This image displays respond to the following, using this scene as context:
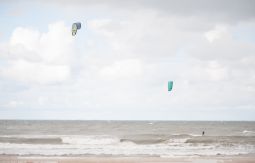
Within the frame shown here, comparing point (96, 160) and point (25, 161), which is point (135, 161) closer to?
point (96, 160)

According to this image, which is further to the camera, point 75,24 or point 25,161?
point 75,24

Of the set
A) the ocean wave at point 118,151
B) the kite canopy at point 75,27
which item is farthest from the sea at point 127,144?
the kite canopy at point 75,27

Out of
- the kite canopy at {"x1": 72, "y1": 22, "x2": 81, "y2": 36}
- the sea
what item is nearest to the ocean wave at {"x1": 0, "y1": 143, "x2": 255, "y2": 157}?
the sea

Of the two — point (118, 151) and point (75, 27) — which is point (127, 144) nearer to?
point (118, 151)

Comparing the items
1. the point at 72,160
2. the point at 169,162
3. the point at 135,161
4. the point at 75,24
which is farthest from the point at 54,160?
the point at 75,24

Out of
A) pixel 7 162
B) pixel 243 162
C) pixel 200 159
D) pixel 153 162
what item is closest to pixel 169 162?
pixel 153 162

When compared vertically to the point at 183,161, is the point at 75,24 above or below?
above

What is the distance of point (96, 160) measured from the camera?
19688mm

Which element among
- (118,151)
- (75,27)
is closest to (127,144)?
(118,151)

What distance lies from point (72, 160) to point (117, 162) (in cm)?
225

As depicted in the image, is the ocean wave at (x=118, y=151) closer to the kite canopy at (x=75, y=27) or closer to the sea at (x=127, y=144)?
the sea at (x=127, y=144)

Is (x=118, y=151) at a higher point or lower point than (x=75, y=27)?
lower

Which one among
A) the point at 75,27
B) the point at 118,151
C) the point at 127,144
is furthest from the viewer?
the point at 127,144

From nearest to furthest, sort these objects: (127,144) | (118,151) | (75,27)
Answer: (75,27)
(118,151)
(127,144)
